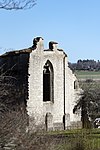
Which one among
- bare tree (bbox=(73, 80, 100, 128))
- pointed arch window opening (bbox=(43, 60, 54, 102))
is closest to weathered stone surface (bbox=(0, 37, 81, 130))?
pointed arch window opening (bbox=(43, 60, 54, 102))

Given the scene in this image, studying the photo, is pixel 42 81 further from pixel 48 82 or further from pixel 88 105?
pixel 88 105

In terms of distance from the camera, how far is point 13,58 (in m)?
38.3

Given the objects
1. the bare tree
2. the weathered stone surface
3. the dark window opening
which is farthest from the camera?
the bare tree

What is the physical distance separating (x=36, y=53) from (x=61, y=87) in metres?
4.43

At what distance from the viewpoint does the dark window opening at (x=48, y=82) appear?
130ft

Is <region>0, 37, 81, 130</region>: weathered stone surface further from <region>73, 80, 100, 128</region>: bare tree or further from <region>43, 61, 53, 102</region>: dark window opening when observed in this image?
<region>73, 80, 100, 128</region>: bare tree

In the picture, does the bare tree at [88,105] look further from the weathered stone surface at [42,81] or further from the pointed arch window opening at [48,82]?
the pointed arch window opening at [48,82]

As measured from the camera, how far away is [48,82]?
40.3 meters

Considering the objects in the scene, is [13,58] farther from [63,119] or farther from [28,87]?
[63,119]

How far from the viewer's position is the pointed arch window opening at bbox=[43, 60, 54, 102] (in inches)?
Result: 1558

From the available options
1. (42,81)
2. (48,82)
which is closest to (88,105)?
(48,82)

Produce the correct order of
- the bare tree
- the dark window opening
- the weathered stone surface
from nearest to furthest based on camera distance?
the weathered stone surface, the dark window opening, the bare tree

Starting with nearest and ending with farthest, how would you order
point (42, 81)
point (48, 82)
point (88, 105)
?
point (42, 81)
point (48, 82)
point (88, 105)

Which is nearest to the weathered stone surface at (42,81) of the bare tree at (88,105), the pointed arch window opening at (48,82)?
the pointed arch window opening at (48,82)
